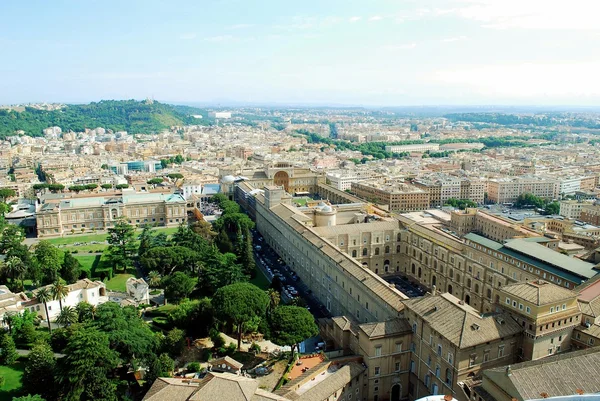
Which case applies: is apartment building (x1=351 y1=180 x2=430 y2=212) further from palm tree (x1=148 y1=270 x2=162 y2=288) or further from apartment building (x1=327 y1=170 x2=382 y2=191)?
palm tree (x1=148 y1=270 x2=162 y2=288)

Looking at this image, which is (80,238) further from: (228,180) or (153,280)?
(228,180)

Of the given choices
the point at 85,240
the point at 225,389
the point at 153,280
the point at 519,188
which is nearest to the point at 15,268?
the point at 153,280

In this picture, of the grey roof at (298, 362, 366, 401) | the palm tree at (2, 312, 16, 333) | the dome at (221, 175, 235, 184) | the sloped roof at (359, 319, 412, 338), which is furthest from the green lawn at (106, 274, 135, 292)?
the dome at (221, 175, 235, 184)

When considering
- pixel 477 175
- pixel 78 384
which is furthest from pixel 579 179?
pixel 78 384

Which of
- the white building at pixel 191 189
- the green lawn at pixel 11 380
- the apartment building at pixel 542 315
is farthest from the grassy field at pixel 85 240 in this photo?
the apartment building at pixel 542 315

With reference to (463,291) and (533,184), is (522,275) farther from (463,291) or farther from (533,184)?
(533,184)

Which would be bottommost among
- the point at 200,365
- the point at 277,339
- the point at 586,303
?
the point at 200,365
